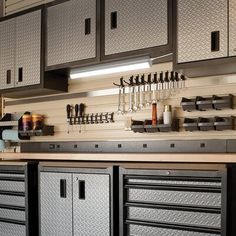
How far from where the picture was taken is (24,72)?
142 inches

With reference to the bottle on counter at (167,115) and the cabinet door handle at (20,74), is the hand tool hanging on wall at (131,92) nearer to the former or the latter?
the bottle on counter at (167,115)

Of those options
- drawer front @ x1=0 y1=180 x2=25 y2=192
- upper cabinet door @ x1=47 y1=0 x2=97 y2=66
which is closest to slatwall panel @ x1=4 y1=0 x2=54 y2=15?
upper cabinet door @ x1=47 y1=0 x2=97 y2=66

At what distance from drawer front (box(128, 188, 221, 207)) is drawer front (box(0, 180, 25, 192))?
112cm

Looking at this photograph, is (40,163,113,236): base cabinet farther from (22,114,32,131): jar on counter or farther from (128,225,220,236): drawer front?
(22,114,32,131): jar on counter

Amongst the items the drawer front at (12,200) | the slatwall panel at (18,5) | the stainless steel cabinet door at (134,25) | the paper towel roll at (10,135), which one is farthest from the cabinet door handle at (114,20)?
the paper towel roll at (10,135)

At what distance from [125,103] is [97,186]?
95cm

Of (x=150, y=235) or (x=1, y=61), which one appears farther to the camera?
(x=1, y=61)

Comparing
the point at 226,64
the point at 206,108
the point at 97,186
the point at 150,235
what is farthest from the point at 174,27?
the point at 150,235

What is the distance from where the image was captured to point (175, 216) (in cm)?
224

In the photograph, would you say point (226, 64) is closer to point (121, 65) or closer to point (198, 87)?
point (198, 87)

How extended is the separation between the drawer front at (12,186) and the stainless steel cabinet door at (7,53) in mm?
1035

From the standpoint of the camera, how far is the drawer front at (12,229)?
3.07 meters

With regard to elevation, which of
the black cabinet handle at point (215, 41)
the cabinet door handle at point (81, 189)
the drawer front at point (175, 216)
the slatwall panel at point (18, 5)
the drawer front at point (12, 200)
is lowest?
the drawer front at point (12, 200)

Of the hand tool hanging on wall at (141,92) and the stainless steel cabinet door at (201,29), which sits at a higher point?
the stainless steel cabinet door at (201,29)
